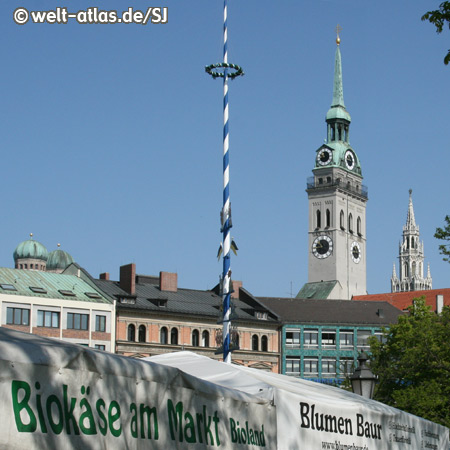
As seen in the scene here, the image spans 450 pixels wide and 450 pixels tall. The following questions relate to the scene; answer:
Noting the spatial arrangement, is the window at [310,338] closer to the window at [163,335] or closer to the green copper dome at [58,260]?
the window at [163,335]

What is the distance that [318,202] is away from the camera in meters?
142

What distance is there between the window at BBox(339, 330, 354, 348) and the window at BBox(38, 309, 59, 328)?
26722 millimetres

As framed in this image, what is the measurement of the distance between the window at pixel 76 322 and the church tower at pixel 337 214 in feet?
221

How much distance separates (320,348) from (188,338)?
504 inches

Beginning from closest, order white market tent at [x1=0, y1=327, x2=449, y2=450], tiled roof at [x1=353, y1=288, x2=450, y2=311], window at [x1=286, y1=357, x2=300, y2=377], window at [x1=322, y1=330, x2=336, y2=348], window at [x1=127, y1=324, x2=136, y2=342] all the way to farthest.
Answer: white market tent at [x1=0, y1=327, x2=449, y2=450] < window at [x1=127, y1=324, x2=136, y2=342] < window at [x1=286, y1=357, x2=300, y2=377] < window at [x1=322, y1=330, x2=336, y2=348] < tiled roof at [x1=353, y1=288, x2=450, y2=311]

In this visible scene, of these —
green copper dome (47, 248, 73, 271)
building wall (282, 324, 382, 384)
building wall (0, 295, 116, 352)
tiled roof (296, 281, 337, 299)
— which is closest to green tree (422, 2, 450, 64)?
building wall (0, 295, 116, 352)

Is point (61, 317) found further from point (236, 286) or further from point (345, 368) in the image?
point (345, 368)

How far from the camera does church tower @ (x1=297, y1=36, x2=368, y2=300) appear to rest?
455 feet

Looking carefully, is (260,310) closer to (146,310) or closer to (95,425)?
(146,310)

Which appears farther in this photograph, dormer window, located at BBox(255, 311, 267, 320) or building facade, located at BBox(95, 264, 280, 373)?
dormer window, located at BBox(255, 311, 267, 320)

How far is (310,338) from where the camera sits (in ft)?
271

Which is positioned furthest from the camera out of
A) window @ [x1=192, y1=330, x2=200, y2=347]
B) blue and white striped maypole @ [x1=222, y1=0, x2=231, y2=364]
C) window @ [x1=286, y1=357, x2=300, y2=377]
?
window @ [x1=286, y1=357, x2=300, y2=377]

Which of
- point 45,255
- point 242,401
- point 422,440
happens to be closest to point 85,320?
point 422,440

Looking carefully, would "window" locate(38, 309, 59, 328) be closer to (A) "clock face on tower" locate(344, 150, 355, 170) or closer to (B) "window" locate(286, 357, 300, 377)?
(B) "window" locate(286, 357, 300, 377)
